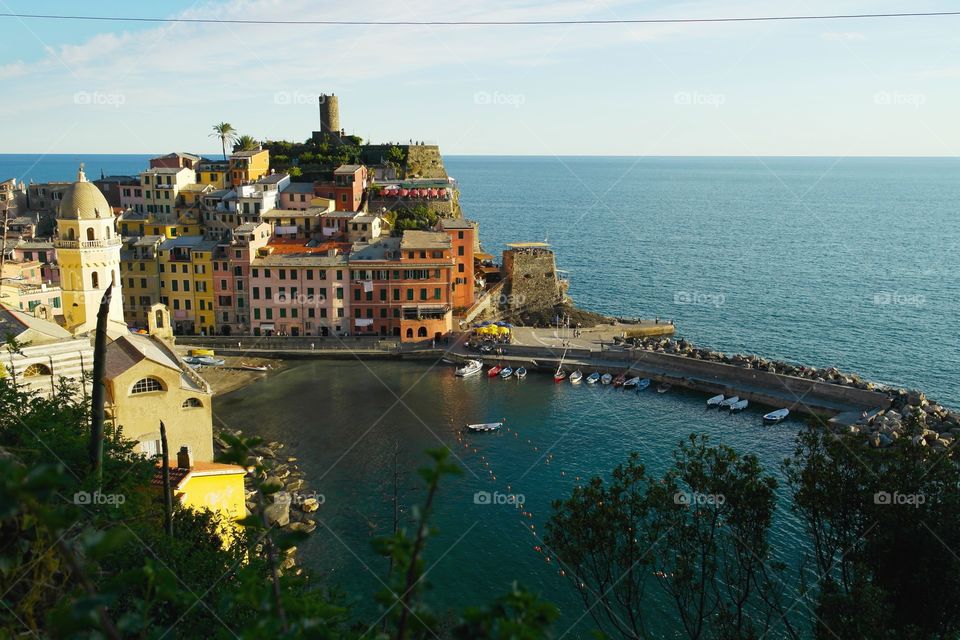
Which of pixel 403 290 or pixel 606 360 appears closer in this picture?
pixel 606 360

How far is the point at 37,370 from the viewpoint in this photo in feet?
78.0

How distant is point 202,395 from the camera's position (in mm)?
26438

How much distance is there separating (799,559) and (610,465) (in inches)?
419

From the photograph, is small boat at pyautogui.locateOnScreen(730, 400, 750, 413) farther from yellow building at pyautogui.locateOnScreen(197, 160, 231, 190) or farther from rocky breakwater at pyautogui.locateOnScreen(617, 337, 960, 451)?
yellow building at pyautogui.locateOnScreen(197, 160, 231, 190)

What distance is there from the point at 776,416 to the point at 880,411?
5.19 meters

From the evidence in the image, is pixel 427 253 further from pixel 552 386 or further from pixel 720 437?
pixel 720 437

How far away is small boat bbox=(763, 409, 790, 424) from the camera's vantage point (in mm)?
43062

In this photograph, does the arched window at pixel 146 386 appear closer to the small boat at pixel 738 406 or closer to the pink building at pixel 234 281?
the small boat at pixel 738 406

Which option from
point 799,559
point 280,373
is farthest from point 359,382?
point 799,559

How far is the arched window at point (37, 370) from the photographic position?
76.5 feet

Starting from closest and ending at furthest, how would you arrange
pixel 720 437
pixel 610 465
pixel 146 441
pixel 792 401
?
pixel 146 441 → pixel 610 465 → pixel 720 437 → pixel 792 401

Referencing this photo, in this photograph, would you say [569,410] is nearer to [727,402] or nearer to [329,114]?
[727,402]

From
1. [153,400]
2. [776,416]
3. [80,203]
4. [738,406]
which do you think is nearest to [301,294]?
[80,203]

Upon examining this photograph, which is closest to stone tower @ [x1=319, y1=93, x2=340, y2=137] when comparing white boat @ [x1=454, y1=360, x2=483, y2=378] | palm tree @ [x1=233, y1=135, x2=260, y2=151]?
palm tree @ [x1=233, y1=135, x2=260, y2=151]
